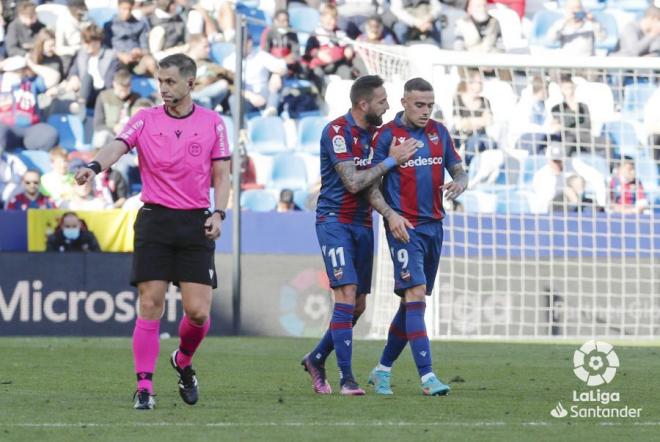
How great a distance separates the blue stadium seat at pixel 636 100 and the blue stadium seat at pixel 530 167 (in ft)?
4.00

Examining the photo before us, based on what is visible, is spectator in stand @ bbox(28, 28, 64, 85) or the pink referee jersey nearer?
the pink referee jersey

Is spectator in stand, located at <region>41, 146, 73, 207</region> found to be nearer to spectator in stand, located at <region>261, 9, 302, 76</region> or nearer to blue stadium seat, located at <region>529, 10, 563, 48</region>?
spectator in stand, located at <region>261, 9, 302, 76</region>

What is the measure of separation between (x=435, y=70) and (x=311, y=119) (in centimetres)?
454

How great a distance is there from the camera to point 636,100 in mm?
18469

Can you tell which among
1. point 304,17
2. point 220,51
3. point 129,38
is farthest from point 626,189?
point 129,38

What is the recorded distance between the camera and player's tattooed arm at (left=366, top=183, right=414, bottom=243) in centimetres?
857

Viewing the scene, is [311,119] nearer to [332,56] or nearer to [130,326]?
[332,56]

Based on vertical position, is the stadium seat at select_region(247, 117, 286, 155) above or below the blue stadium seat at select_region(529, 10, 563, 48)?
below

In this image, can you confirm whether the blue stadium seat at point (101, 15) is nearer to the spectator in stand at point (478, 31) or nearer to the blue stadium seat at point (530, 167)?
the spectator in stand at point (478, 31)

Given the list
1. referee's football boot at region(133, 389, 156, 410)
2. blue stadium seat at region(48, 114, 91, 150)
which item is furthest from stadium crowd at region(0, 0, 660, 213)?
referee's football boot at region(133, 389, 156, 410)

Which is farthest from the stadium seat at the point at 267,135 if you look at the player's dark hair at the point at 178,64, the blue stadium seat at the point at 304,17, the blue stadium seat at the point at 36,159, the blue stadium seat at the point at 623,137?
the player's dark hair at the point at 178,64

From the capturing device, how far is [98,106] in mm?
20016

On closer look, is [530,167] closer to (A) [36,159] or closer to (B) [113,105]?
(B) [113,105]

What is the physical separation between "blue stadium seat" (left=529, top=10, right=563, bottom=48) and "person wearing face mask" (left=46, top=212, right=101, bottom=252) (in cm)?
849
